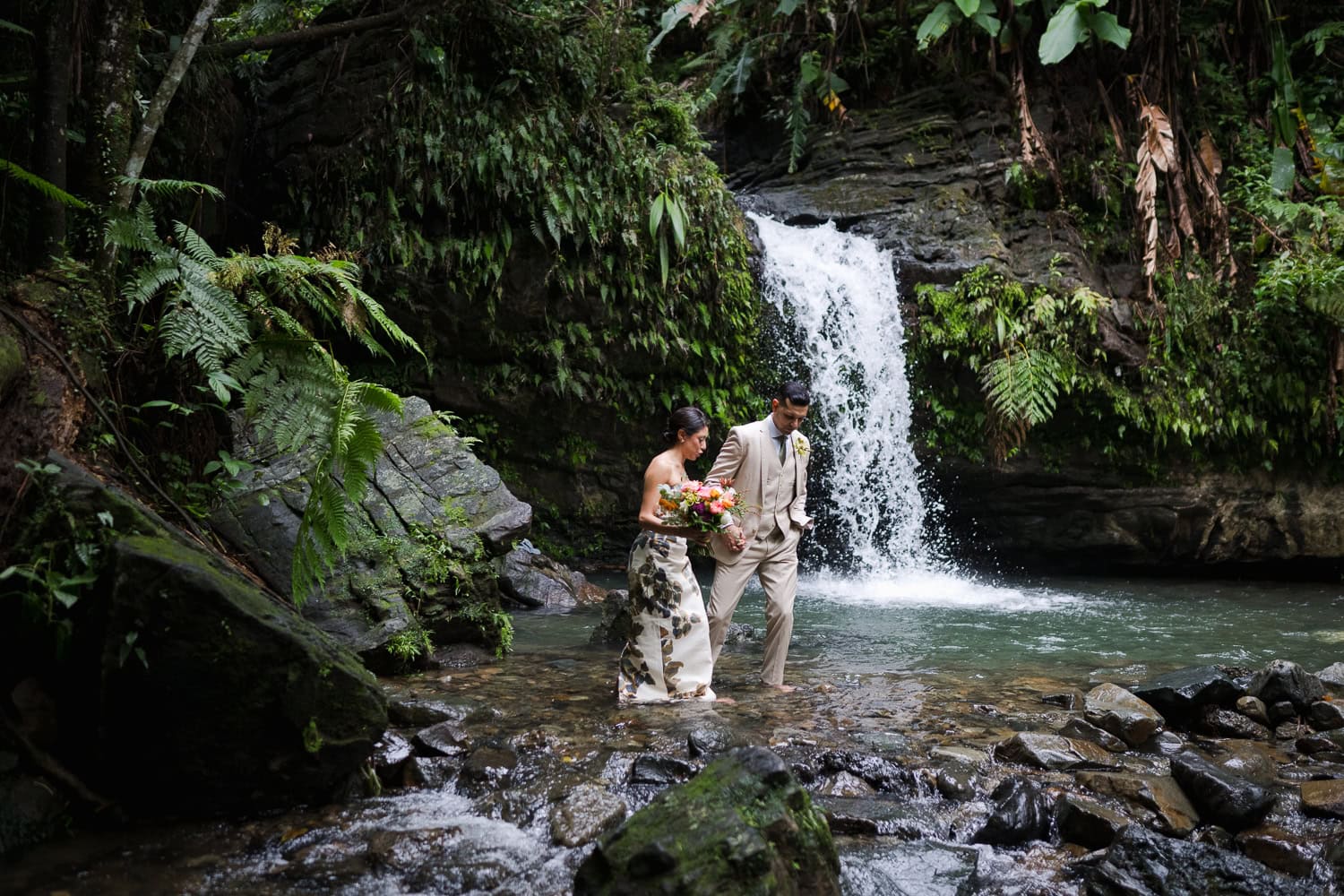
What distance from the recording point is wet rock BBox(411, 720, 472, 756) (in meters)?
4.18

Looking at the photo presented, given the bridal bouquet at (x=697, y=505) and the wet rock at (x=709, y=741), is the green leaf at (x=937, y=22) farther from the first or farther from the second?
the wet rock at (x=709, y=741)

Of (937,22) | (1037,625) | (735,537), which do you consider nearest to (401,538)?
(735,537)

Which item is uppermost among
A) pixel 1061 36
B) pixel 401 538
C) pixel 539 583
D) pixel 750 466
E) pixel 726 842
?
pixel 1061 36

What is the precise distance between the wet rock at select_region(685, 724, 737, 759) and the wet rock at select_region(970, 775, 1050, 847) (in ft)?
3.74

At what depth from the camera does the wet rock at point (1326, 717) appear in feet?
16.7

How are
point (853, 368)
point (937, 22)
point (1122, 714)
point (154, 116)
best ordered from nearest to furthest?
point (1122, 714) < point (154, 116) < point (853, 368) < point (937, 22)

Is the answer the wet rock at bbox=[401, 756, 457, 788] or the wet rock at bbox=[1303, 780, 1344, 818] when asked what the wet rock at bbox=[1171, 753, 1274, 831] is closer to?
the wet rock at bbox=[1303, 780, 1344, 818]

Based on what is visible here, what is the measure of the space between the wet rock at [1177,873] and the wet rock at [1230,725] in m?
2.00

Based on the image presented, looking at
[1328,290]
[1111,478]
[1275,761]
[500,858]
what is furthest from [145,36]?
[1328,290]

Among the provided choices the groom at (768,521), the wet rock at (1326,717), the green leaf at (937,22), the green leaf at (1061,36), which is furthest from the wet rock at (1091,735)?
the green leaf at (937,22)

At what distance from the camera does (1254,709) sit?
5156 mm

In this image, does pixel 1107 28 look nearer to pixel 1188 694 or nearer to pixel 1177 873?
pixel 1188 694

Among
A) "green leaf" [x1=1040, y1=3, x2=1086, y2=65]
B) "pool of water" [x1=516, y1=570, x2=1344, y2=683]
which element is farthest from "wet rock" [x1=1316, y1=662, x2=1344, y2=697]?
"green leaf" [x1=1040, y1=3, x2=1086, y2=65]

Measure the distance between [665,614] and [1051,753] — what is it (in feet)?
6.83
